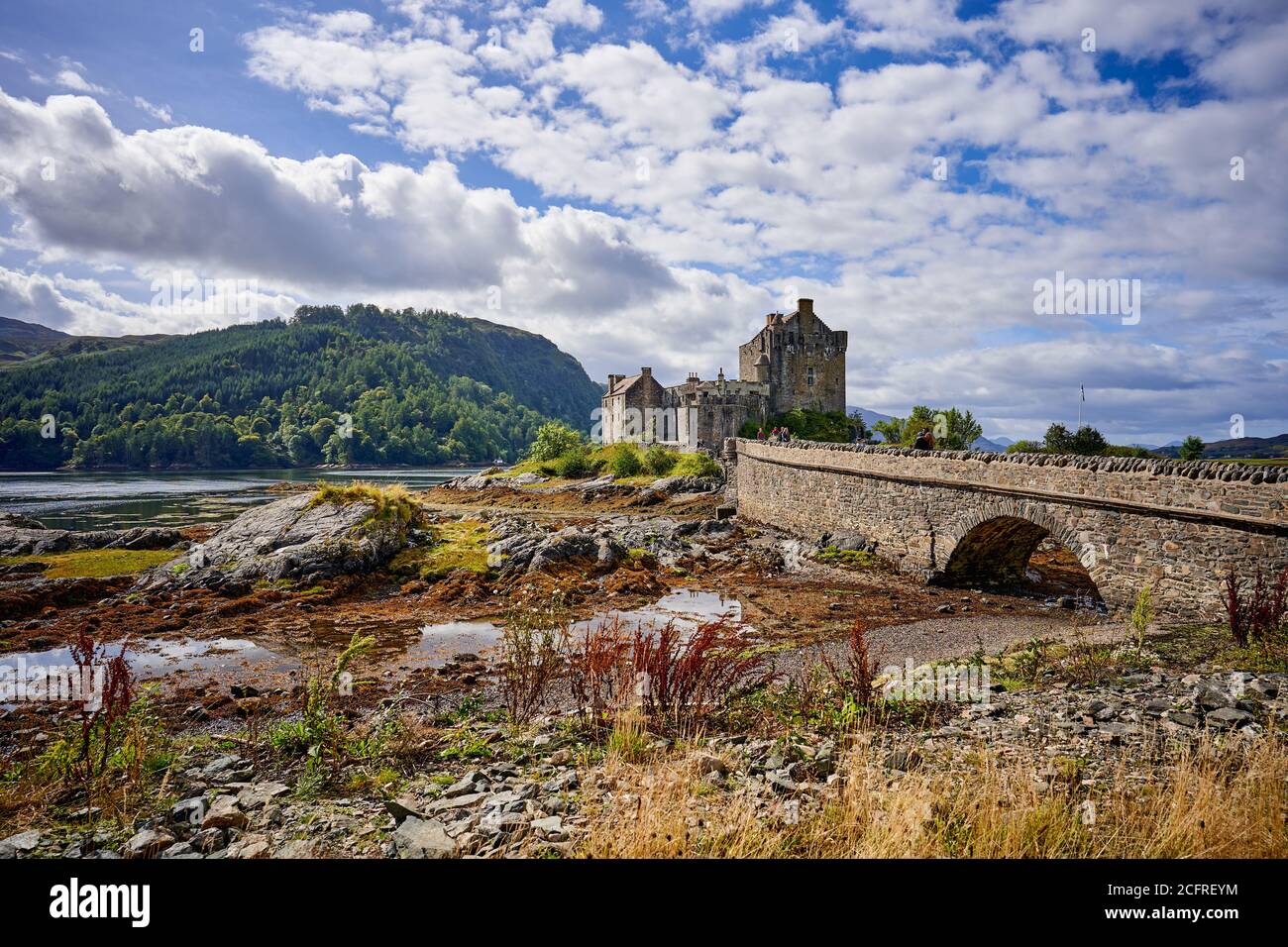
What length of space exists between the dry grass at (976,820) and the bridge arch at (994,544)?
13168 mm

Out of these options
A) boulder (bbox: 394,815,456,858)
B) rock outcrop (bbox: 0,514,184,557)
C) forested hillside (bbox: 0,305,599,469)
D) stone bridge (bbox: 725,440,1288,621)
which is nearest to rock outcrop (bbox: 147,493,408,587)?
rock outcrop (bbox: 0,514,184,557)

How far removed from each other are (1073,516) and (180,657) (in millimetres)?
20760

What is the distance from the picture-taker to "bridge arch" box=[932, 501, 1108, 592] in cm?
1777

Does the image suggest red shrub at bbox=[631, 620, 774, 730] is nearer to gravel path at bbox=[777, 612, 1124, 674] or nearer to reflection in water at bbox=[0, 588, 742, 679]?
reflection in water at bbox=[0, 588, 742, 679]

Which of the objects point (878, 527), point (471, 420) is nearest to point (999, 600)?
point (878, 527)

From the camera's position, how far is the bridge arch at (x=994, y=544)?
17.8 metres

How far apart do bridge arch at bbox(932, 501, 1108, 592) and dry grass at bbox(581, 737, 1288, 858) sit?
43.2 ft

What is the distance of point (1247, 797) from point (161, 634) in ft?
62.9

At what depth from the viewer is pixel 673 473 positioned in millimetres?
54125

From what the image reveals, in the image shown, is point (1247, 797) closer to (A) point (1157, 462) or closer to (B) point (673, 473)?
(A) point (1157, 462)

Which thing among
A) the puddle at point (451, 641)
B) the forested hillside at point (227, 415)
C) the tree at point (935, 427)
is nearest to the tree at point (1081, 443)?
the tree at point (935, 427)

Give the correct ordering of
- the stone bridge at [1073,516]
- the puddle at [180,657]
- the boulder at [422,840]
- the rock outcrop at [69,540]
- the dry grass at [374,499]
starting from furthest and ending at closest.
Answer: the rock outcrop at [69,540]
the dry grass at [374,499]
the puddle at [180,657]
the stone bridge at [1073,516]
the boulder at [422,840]

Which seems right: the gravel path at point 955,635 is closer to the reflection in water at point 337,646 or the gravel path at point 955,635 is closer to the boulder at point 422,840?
the reflection in water at point 337,646
